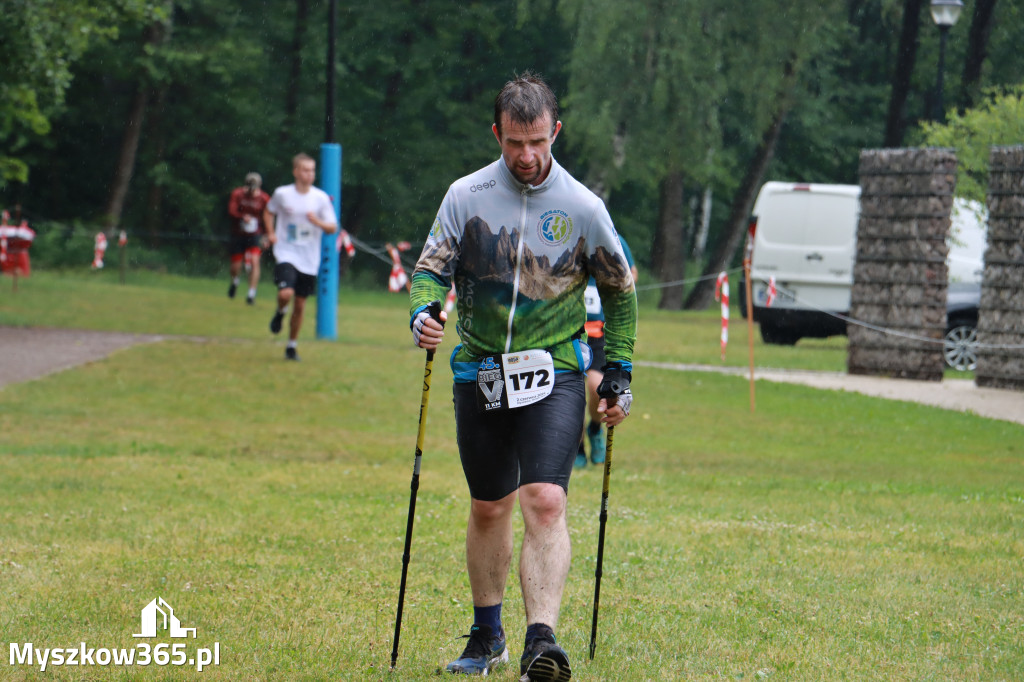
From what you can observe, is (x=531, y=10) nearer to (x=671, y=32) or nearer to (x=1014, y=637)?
(x=671, y=32)

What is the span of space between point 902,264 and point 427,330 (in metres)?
14.6

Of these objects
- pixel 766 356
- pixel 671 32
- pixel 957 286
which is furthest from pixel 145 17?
pixel 671 32

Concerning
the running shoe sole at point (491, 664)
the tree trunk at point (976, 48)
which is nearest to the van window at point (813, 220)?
the tree trunk at point (976, 48)

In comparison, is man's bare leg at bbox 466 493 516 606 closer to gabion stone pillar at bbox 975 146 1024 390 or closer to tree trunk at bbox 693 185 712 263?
gabion stone pillar at bbox 975 146 1024 390

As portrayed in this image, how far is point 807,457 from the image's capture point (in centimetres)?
1226

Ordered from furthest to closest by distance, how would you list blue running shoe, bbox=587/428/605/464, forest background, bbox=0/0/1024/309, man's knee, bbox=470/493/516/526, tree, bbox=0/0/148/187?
forest background, bbox=0/0/1024/309, tree, bbox=0/0/148/187, blue running shoe, bbox=587/428/605/464, man's knee, bbox=470/493/516/526

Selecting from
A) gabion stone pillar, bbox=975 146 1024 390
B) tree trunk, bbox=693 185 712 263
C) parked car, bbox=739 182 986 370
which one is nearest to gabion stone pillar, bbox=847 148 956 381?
gabion stone pillar, bbox=975 146 1024 390

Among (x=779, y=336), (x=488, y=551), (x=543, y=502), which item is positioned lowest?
(x=779, y=336)

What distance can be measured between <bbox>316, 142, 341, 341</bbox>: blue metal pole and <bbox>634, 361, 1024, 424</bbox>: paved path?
4.44 meters

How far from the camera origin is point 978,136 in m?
25.2

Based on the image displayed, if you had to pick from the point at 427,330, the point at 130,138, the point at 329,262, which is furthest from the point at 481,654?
the point at 130,138

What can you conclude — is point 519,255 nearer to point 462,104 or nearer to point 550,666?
point 550,666

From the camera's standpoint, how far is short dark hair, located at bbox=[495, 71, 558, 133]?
478cm

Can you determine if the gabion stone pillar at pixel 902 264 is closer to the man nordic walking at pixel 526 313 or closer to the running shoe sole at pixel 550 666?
the man nordic walking at pixel 526 313
